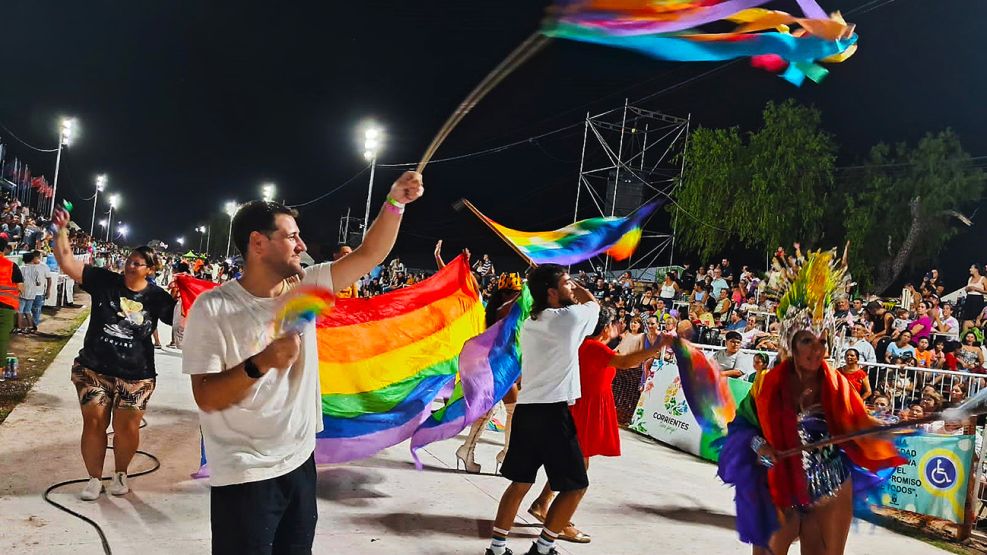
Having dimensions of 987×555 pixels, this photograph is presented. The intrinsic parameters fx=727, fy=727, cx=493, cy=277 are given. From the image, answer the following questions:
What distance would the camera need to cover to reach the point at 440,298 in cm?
737

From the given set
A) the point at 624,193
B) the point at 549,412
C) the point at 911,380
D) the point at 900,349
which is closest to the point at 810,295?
the point at 549,412

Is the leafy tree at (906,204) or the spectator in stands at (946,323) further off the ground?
the leafy tree at (906,204)

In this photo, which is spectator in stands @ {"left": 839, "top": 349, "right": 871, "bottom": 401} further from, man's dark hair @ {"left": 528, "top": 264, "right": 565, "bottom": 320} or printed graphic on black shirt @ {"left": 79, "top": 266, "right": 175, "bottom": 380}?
printed graphic on black shirt @ {"left": 79, "top": 266, "right": 175, "bottom": 380}

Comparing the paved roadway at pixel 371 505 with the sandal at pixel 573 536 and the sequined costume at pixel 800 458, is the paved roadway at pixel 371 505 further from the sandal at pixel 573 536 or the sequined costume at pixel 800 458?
the sequined costume at pixel 800 458

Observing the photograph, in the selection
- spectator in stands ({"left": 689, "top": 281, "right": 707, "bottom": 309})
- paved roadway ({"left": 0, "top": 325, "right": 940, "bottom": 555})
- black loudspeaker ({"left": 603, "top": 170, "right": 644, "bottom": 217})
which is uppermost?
black loudspeaker ({"left": 603, "top": 170, "right": 644, "bottom": 217})

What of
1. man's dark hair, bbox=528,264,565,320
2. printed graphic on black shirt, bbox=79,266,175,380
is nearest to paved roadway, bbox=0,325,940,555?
printed graphic on black shirt, bbox=79,266,175,380

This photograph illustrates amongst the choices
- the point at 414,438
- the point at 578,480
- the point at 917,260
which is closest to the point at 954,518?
the point at 578,480

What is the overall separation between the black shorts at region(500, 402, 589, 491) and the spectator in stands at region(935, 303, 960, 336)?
9.62 metres

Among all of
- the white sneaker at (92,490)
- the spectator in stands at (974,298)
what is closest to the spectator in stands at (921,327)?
the spectator in stands at (974,298)

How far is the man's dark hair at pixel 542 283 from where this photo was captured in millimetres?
4801

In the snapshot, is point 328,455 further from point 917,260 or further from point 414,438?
point 917,260

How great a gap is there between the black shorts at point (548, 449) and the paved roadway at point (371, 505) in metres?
0.70

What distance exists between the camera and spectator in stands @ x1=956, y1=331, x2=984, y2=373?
30.7 ft

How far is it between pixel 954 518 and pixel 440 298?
16.8 ft
